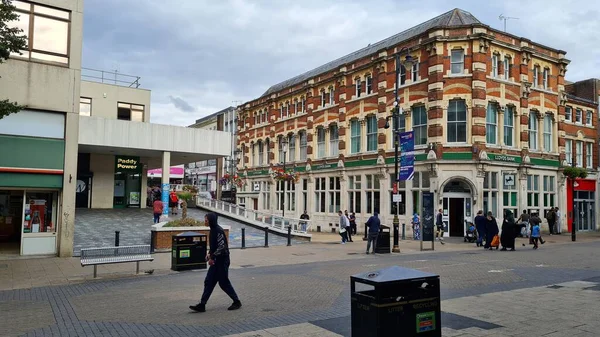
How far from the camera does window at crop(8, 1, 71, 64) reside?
17.5m

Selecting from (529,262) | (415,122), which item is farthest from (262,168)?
(529,262)

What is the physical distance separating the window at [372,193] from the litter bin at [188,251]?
65.5ft

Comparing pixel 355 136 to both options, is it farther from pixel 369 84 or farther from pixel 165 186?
pixel 165 186

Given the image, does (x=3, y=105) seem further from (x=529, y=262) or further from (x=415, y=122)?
(x=415, y=122)

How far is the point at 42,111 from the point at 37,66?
1.61 meters

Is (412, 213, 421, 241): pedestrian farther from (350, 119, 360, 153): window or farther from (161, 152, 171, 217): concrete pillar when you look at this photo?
(161, 152, 171, 217): concrete pillar

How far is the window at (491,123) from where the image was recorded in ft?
95.7

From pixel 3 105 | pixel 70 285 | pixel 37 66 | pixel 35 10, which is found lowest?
pixel 70 285

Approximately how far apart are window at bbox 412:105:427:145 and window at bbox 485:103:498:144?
3590 mm

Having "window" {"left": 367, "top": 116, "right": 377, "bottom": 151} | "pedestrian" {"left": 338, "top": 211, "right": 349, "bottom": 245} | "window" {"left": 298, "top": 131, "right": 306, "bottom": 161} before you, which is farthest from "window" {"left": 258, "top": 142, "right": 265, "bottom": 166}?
"pedestrian" {"left": 338, "top": 211, "right": 349, "bottom": 245}

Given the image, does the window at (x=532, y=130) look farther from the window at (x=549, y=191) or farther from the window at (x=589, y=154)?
the window at (x=589, y=154)

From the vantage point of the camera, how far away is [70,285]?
12203mm

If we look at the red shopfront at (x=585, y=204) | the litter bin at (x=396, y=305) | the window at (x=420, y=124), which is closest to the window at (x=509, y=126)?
the window at (x=420, y=124)

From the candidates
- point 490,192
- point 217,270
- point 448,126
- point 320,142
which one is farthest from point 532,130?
point 217,270
